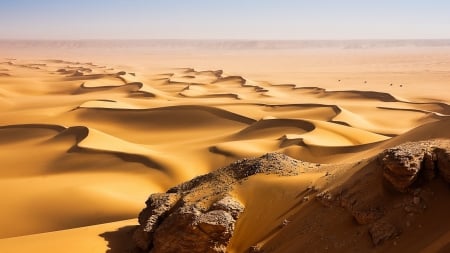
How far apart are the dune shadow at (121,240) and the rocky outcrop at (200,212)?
14.4 inches

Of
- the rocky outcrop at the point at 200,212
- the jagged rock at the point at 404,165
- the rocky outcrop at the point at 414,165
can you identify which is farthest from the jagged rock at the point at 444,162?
the rocky outcrop at the point at 200,212

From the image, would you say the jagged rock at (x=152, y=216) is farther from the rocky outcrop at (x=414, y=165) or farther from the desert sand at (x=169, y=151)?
the rocky outcrop at (x=414, y=165)

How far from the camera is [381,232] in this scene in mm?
5297

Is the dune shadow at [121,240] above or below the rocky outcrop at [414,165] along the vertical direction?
below

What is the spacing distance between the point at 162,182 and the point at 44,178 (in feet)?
10.8

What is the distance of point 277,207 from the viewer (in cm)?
689

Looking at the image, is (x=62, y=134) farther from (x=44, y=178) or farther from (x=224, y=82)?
(x=224, y=82)

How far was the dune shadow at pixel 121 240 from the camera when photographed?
7625mm

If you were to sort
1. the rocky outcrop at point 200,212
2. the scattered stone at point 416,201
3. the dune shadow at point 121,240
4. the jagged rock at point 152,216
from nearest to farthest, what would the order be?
the scattered stone at point 416,201 < the rocky outcrop at point 200,212 < the jagged rock at point 152,216 < the dune shadow at point 121,240

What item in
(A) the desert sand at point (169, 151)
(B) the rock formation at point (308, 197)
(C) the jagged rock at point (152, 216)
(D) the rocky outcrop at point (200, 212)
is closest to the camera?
(B) the rock formation at point (308, 197)

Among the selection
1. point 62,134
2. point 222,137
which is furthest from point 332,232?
point 62,134

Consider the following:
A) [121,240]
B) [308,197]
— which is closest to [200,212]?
[308,197]

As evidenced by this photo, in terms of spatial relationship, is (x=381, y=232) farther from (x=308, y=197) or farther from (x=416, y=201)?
(x=308, y=197)

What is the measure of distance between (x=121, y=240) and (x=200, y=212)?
1.96 meters
